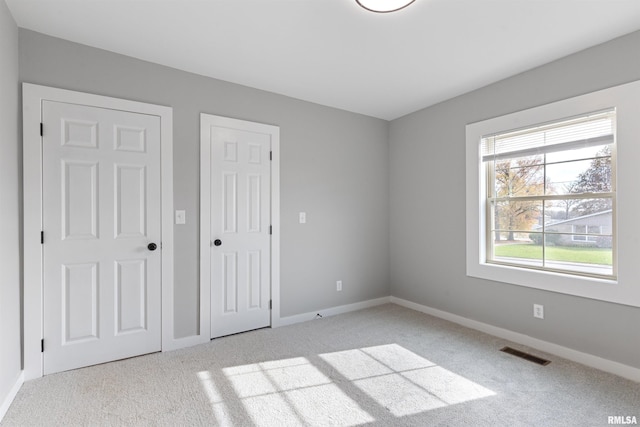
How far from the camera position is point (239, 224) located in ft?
10.5

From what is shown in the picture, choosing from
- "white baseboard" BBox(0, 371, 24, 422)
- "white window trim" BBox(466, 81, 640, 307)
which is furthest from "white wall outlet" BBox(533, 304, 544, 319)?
"white baseboard" BBox(0, 371, 24, 422)

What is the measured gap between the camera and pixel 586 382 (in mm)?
2244

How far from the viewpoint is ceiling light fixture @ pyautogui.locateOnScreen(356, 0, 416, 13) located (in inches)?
73.5

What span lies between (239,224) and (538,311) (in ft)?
9.43

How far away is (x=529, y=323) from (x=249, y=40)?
A: 3378mm

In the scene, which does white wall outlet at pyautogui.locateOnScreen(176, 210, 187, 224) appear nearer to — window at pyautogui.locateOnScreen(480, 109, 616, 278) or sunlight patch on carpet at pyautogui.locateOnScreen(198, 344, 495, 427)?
sunlight patch on carpet at pyautogui.locateOnScreen(198, 344, 495, 427)

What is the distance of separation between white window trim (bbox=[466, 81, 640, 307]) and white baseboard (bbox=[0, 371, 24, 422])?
383 centimetres

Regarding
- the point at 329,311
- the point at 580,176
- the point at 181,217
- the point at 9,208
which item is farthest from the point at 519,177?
the point at 9,208

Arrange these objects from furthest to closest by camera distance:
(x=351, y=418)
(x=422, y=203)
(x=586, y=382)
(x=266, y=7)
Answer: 1. (x=422, y=203)
2. (x=586, y=382)
3. (x=266, y=7)
4. (x=351, y=418)

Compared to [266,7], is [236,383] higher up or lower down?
lower down

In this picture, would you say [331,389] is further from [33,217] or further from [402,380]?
[33,217]

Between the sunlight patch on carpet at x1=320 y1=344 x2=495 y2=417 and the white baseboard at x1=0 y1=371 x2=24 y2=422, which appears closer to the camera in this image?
the white baseboard at x1=0 y1=371 x2=24 y2=422

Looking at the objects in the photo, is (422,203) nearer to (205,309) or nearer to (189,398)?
(205,309)

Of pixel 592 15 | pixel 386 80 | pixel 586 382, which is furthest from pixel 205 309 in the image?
pixel 592 15
